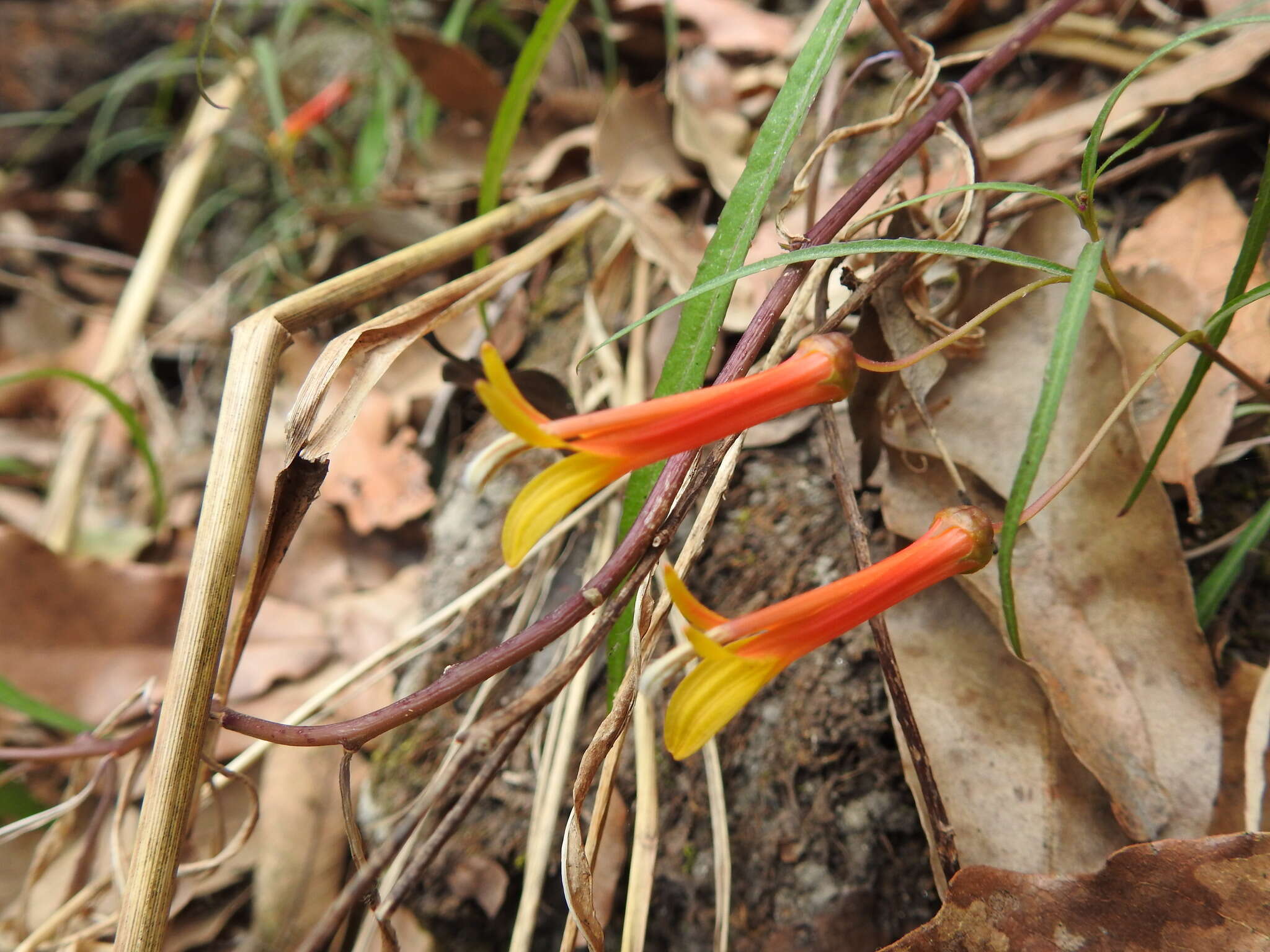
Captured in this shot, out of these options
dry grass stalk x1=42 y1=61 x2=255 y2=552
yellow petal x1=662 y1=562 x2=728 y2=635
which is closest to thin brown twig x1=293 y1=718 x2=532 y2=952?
yellow petal x1=662 y1=562 x2=728 y2=635

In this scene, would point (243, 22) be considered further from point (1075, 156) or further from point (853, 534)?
point (853, 534)

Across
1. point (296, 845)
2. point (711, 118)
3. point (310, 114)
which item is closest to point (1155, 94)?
point (711, 118)

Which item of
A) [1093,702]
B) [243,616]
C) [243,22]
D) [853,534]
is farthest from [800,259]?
[243,22]

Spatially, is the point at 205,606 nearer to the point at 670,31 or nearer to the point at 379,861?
the point at 379,861

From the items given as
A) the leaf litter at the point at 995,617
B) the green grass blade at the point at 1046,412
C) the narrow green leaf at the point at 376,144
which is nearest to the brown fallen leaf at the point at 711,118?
the leaf litter at the point at 995,617

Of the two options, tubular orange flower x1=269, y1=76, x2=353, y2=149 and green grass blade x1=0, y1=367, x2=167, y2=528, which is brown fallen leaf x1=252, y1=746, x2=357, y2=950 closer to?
green grass blade x1=0, y1=367, x2=167, y2=528
